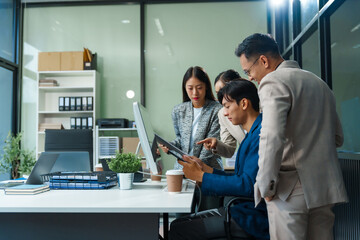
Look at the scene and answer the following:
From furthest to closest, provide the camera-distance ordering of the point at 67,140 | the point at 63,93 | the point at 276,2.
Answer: the point at 63,93, the point at 276,2, the point at 67,140

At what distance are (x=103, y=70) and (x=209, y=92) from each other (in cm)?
313

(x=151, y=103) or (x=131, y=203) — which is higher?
(x=151, y=103)

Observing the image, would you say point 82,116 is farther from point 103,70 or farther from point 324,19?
point 324,19

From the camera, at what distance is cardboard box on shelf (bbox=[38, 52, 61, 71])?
498 centimetres

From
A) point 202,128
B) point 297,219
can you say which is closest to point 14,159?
point 202,128

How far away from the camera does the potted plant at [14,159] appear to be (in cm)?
461

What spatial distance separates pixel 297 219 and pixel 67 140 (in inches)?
103

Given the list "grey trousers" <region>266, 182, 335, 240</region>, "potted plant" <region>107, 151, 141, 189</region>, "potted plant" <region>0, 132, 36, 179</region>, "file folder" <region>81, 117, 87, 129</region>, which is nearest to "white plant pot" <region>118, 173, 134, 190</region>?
"potted plant" <region>107, 151, 141, 189</region>

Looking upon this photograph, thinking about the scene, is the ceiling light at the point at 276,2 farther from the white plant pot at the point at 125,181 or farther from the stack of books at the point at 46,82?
the white plant pot at the point at 125,181

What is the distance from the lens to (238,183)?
1.56 m

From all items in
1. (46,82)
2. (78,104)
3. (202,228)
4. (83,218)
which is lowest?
(202,228)

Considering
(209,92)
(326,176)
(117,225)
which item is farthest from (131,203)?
(209,92)

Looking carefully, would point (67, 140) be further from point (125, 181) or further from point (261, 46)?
point (261, 46)

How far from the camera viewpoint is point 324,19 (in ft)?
9.41
